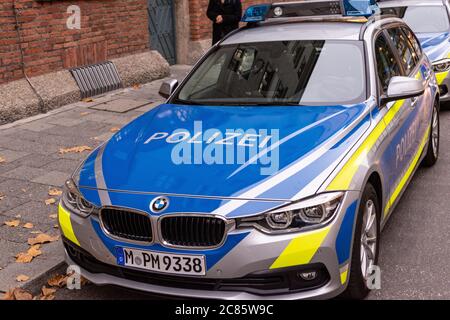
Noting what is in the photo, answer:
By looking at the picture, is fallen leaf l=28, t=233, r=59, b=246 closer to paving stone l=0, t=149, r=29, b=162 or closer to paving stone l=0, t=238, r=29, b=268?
paving stone l=0, t=238, r=29, b=268

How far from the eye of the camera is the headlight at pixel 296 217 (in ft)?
10.4

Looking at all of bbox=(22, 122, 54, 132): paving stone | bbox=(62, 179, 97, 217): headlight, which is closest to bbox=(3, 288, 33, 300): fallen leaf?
bbox=(62, 179, 97, 217): headlight

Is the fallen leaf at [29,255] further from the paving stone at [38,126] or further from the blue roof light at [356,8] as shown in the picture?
the paving stone at [38,126]

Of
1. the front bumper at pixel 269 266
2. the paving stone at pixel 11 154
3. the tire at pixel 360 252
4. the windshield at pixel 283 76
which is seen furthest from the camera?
the paving stone at pixel 11 154

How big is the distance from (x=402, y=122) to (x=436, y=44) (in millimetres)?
4575

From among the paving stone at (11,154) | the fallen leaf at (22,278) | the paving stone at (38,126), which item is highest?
the fallen leaf at (22,278)

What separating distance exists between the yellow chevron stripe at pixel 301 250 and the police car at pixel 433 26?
230 inches

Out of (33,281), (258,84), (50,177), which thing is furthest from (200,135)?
(50,177)

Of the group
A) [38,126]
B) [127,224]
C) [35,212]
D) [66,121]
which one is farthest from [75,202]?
[66,121]

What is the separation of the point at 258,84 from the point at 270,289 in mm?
1989

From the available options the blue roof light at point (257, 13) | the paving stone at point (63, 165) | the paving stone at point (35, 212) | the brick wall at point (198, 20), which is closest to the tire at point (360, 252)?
the blue roof light at point (257, 13)

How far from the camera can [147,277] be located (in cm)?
339

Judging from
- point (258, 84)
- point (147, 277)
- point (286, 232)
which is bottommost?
point (147, 277)
